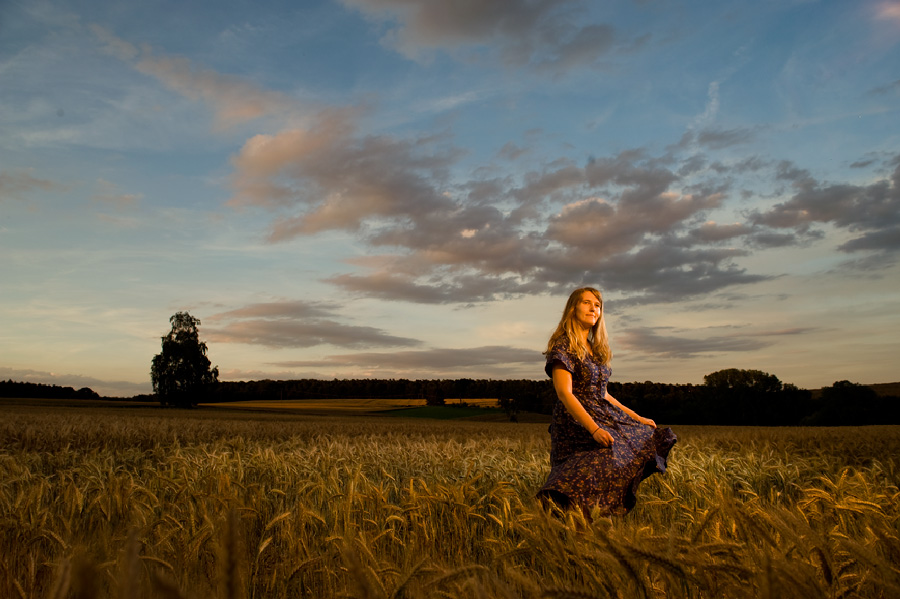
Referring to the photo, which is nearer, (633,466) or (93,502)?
(93,502)

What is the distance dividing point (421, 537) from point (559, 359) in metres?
1.89

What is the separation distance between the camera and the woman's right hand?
4.54 m

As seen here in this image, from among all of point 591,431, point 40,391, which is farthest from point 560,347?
point 40,391

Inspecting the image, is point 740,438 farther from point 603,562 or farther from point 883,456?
point 603,562

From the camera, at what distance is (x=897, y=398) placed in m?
44.8

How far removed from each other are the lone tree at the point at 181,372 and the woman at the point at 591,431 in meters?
62.8

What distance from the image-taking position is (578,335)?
5.18m

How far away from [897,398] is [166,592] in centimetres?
5616

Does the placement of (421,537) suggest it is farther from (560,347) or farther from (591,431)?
(560,347)

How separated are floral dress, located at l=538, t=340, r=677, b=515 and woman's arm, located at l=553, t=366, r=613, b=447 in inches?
3.2

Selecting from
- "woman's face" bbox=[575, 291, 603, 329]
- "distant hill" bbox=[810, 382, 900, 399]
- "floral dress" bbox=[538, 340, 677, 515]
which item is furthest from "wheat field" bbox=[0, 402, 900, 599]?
"distant hill" bbox=[810, 382, 900, 399]

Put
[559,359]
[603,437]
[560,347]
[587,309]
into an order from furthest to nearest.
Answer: [587,309] < [560,347] < [559,359] < [603,437]

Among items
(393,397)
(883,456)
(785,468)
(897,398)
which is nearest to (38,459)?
(785,468)

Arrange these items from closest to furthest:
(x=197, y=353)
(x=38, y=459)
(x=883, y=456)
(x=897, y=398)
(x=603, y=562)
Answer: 1. (x=603, y=562)
2. (x=38, y=459)
3. (x=883, y=456)
4. (x=897, y=398)
5. (x=197, y=353)
